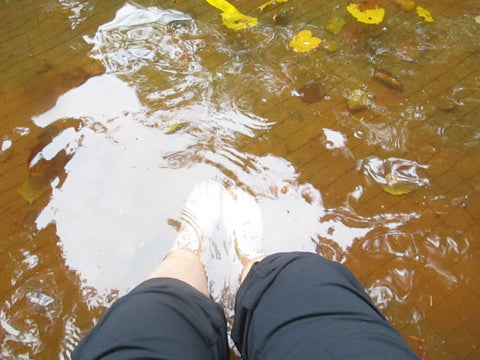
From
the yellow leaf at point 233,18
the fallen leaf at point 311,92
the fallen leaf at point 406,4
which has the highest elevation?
the yellow leaf at point 233,18

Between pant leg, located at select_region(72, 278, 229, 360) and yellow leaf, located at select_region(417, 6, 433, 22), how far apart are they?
83.3 inches

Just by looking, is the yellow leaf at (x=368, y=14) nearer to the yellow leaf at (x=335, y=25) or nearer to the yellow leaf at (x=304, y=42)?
the yellow leaf at (x=335, y=25)

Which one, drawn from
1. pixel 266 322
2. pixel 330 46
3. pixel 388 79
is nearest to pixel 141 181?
pixel 266 322

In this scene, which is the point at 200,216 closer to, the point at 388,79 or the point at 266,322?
the point at 266,322

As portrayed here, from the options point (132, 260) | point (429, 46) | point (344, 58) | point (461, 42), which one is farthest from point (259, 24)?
point (132, 260)

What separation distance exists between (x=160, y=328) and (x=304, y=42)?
5.87 ft

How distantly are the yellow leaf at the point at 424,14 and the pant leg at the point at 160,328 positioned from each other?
2115 millimetres

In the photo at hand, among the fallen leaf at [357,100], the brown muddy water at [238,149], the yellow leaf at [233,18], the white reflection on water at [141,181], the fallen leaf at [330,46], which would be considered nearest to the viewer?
the brown muddy water at [238,149]

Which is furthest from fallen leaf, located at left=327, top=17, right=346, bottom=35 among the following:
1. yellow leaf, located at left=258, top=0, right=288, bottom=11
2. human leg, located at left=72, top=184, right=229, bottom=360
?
human leg, located at left=72, top=184, right=229, bottom=360

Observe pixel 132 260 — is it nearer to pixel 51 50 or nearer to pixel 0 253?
pixel 0 253

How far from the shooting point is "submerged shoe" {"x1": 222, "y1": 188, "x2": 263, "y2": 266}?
1.60 m

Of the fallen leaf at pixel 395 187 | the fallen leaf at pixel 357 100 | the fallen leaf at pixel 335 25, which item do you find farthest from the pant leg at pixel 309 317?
the fallen leaf at pixel 335 25

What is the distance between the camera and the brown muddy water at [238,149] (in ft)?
5.00

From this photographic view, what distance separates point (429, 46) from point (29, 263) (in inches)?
95.5
